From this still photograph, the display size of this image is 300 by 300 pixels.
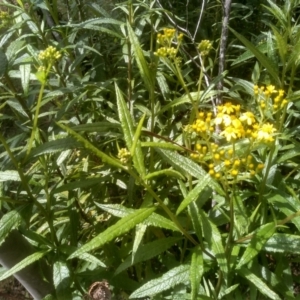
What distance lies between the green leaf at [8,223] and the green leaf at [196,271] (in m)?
0.39

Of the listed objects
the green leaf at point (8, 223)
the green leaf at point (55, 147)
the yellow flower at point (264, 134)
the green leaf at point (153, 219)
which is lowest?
the green leaf at point (153, 219)

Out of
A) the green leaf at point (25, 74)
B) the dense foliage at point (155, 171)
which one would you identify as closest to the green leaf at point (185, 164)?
the dense foliage at point (155, 171)

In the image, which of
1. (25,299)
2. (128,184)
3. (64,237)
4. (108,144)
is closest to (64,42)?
(108,144)

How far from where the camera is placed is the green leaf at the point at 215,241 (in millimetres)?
1012

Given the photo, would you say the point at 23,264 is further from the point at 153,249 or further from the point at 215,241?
the point at 215,241

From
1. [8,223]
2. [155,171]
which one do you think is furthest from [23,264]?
[155,171]

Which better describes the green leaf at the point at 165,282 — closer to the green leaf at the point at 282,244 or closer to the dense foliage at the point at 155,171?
the dense foliage at the point at 155,171

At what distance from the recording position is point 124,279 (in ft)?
4.36

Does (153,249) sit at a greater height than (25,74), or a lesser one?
lesser

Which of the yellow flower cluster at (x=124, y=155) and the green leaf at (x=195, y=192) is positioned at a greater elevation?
the yellow flower cluster at (x=124, y=155)

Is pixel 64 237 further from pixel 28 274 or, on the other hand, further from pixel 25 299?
pixel 25 299

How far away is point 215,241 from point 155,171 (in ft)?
0.88

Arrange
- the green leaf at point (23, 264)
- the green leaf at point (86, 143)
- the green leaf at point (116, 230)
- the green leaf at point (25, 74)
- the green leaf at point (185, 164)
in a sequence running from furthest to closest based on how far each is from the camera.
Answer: the green leaf at point (25, 74) → the green leaf at point (23, 264) → the green leaf at point (185, 164) → the green leaf at point (116, 230) → the green leaf at point (86, 143)

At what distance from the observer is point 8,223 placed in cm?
108
